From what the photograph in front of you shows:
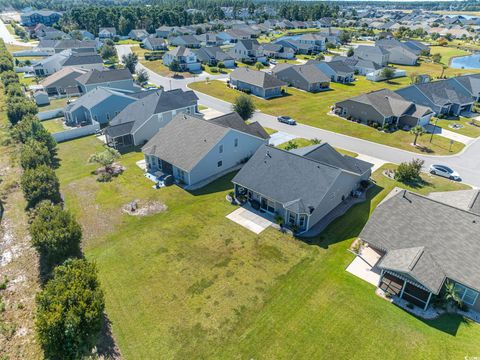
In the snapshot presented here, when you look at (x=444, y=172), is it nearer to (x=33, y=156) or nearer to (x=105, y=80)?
(x=33, y=156)

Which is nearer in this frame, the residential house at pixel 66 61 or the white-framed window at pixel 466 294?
the white-framed window at pixel 466 294

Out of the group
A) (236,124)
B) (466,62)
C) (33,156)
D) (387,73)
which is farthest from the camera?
(466,62)

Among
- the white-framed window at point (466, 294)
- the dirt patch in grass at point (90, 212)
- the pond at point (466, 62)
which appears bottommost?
the dirt patch in grass at point (90, 212)

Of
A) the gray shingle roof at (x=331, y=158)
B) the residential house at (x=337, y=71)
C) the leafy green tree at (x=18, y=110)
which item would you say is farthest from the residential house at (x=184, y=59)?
the gray shingle roof at (x=331, y=158)

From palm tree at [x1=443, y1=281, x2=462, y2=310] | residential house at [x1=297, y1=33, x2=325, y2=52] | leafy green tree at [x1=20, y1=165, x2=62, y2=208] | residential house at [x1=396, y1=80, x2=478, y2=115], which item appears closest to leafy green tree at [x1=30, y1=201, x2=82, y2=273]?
leafy green tree at [x1=20, y1=165, x2=62, y2=208]

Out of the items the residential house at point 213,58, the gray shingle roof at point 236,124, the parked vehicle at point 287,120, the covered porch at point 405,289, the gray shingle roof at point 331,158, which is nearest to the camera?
the covered porch at point 405,289

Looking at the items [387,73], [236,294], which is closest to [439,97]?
[387,73]

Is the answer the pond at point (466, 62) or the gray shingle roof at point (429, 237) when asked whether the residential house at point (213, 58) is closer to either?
the pond at point (466, 62)
